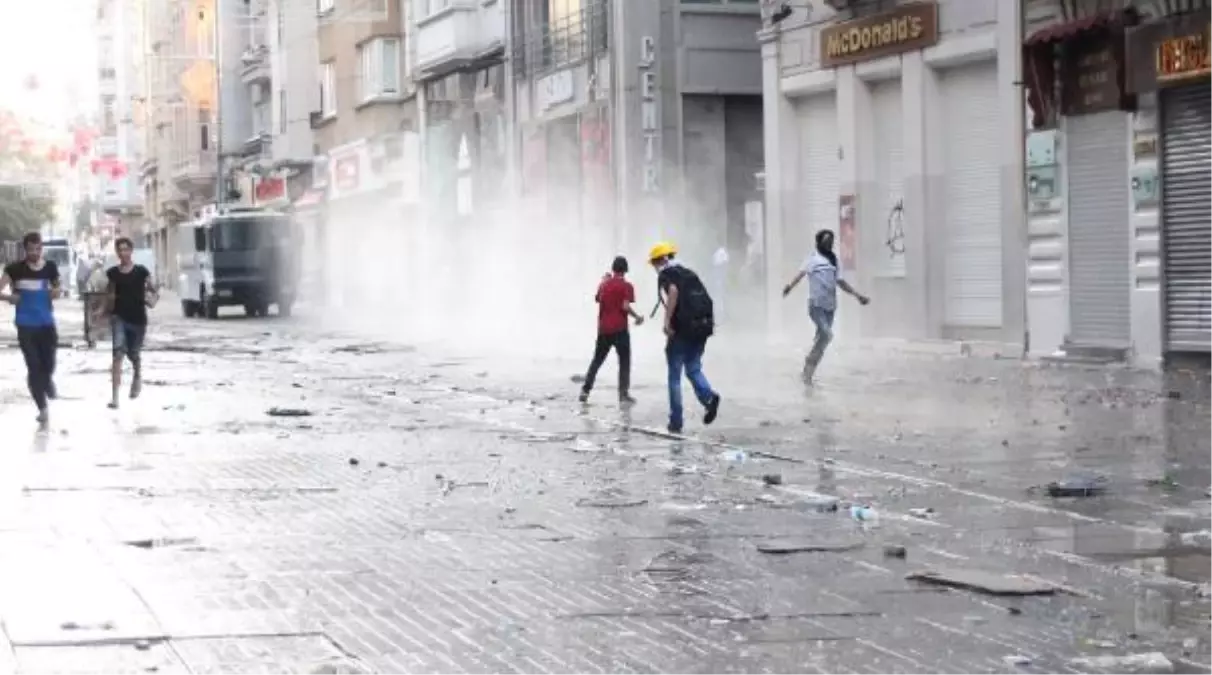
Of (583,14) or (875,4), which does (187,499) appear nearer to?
(875,4)

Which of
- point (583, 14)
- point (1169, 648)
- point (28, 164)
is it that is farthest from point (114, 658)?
point (28, 164)

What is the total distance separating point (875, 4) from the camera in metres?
30.5

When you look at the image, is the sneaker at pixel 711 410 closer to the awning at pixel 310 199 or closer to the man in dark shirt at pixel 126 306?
the man in dark shirt at pixel 126 306

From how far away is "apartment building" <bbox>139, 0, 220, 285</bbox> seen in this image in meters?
88.9

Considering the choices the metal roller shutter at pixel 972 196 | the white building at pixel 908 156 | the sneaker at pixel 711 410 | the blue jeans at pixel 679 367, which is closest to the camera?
the blue jeans at pixel 679 367

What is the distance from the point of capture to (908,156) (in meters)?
29.7

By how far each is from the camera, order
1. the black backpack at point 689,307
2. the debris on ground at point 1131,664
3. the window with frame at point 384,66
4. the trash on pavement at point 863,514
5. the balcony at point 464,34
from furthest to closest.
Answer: the window with frame at point 384,66 → the balcony at point 464,34 → the black backpack at point 689,307 → the trash on pavement at point 863,514 → the debris on ground at point 1131,664

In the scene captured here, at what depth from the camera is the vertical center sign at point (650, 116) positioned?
39625mm

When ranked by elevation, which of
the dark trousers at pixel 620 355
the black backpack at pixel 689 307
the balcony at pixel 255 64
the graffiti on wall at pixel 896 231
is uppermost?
the balcony at pixel 255 64

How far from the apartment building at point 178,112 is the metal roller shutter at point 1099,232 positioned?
61.2 metres

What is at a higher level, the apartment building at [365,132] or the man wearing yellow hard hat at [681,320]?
the apartment building at [365,132]

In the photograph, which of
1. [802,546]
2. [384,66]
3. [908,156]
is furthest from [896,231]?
[384,66]

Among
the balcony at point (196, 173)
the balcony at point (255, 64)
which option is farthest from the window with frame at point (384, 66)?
the balcony at point (196, 173)

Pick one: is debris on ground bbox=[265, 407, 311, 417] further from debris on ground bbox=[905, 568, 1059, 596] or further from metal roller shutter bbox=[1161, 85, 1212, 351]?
debris on ground bbox=[905, 568, 1059, 596]
